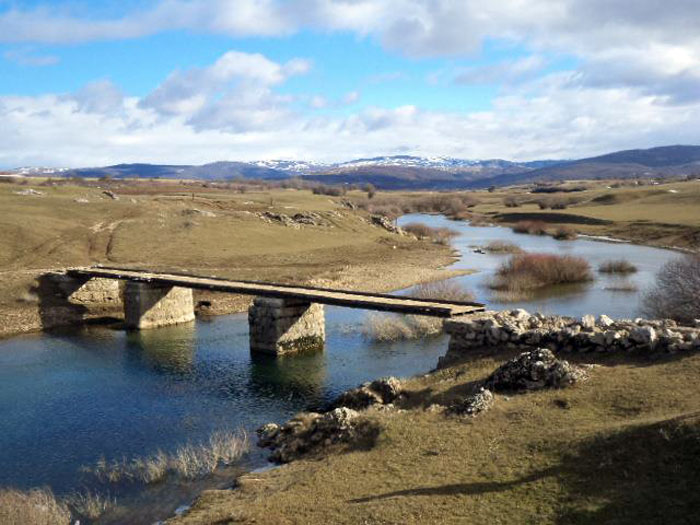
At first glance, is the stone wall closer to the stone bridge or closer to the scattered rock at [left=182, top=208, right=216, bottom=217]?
the stone bridge

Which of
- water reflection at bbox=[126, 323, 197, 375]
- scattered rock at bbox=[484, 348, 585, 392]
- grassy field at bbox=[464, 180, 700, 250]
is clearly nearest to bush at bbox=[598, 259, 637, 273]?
grassy field at bbox=[464, 180, 700, 250]

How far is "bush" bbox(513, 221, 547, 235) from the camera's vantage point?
11412cm

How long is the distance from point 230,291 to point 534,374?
25629 millimetres

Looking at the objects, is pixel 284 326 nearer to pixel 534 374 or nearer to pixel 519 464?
pixel 534 374

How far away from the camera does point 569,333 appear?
23.9m

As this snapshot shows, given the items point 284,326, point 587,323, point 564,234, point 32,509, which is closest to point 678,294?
point 587,323

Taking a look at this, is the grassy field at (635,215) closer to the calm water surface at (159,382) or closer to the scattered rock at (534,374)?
the calm water surface at (159,382)

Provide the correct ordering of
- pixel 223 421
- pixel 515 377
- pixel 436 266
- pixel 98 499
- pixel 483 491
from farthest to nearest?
pixel 436 266 < pixel 223 421 < pixel 515 377 < pixel 98 499 < pixel 483 491

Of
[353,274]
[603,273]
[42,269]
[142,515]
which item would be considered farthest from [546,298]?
[42,269]

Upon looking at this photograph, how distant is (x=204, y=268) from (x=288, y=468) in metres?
46.1

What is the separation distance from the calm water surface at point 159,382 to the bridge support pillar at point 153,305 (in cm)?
148

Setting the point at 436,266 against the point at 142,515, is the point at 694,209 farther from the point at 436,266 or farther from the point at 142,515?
the point at 142,515

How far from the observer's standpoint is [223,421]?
2650cm

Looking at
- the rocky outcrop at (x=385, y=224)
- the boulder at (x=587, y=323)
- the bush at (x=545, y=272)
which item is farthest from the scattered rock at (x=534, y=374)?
the rocky outcrop at (x=385, y=224)
